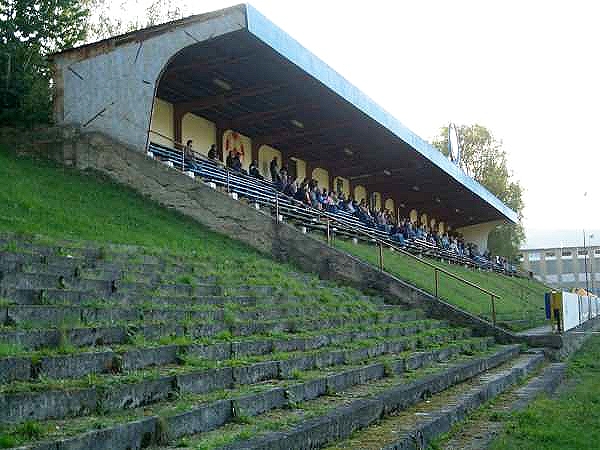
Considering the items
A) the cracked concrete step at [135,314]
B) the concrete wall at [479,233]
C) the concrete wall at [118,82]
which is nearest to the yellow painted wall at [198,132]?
the concrete wall at [118,82]

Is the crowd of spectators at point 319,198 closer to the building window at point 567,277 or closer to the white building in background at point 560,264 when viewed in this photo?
the white building in background at point 560,264

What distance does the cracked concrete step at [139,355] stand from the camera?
4.74 metres

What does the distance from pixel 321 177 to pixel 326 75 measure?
478 inches

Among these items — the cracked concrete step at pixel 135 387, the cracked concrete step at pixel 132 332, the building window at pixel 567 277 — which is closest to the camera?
the cracked concrete step at pixel 135 387

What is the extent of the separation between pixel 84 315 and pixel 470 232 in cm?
4687

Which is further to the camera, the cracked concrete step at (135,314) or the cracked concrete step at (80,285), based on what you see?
the cracked concrete step at (80,285)

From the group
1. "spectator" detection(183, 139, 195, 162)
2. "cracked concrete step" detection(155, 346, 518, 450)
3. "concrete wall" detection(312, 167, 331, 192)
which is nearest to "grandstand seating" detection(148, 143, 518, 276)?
"spectator" detection(183, 139, 195, 162)

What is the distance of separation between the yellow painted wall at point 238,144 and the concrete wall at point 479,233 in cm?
2873

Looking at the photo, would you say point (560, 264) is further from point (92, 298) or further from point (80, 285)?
point (92, 298)

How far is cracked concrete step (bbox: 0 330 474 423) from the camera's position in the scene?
4273mm

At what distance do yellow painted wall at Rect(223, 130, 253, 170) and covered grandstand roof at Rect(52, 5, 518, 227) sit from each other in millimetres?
280

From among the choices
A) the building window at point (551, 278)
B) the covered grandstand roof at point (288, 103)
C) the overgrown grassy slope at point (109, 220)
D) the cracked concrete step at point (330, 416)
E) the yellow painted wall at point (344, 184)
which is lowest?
the building window at point (551, 278)

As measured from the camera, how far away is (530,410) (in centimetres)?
753

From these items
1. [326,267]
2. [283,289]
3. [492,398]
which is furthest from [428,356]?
[326,267]
